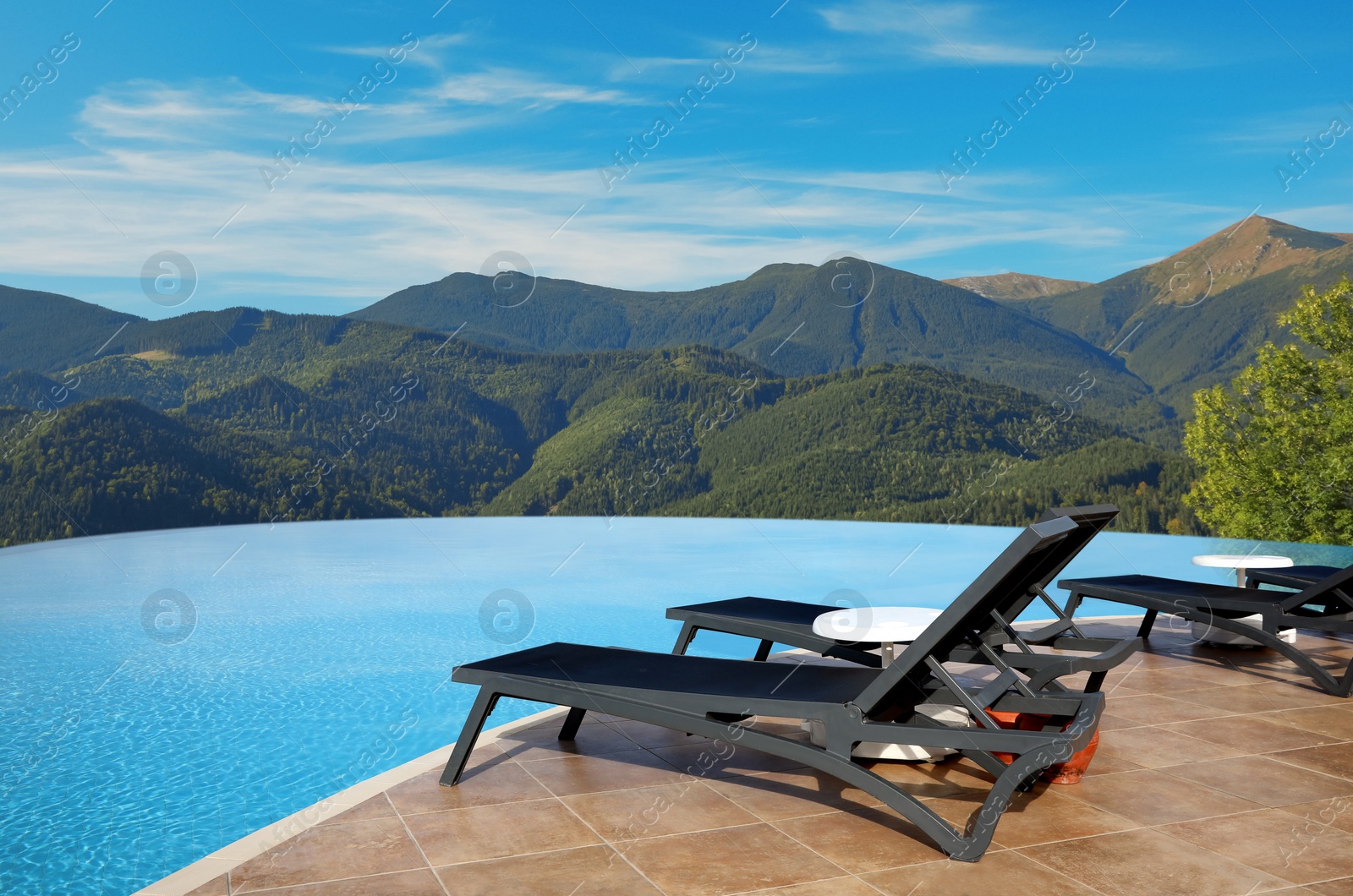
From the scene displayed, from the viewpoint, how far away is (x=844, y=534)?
14.8 meters

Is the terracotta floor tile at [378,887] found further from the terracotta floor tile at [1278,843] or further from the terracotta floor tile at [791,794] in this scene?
the terracotta floor tile at [1278,843]

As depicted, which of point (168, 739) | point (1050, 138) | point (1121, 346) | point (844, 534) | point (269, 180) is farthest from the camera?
point (1121, 346)

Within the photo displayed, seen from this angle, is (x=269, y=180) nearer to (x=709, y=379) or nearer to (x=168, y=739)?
(x=168, y=739)

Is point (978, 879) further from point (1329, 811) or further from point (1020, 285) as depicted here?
point (1020, 285)

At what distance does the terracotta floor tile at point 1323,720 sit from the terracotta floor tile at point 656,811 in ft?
7.90

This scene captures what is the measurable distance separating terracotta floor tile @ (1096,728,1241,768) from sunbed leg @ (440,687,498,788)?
84.2 inches

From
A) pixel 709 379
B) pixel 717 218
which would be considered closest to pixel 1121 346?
pixel 709 379

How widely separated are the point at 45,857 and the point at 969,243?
120ft

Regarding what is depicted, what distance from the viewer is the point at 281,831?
2709 millimetres

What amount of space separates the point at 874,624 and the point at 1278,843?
141 centimetres

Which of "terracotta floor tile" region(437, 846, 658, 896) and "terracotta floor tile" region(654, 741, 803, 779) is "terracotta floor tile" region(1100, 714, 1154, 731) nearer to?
"terracotta floor tile" region(654, 741, 803, 779)

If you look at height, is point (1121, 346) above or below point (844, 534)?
above

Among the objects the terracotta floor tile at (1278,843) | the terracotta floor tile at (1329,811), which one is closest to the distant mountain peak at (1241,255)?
the terracotta floor tile at (1329,811)

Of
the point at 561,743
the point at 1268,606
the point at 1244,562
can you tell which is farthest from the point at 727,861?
the point at 1244,562
